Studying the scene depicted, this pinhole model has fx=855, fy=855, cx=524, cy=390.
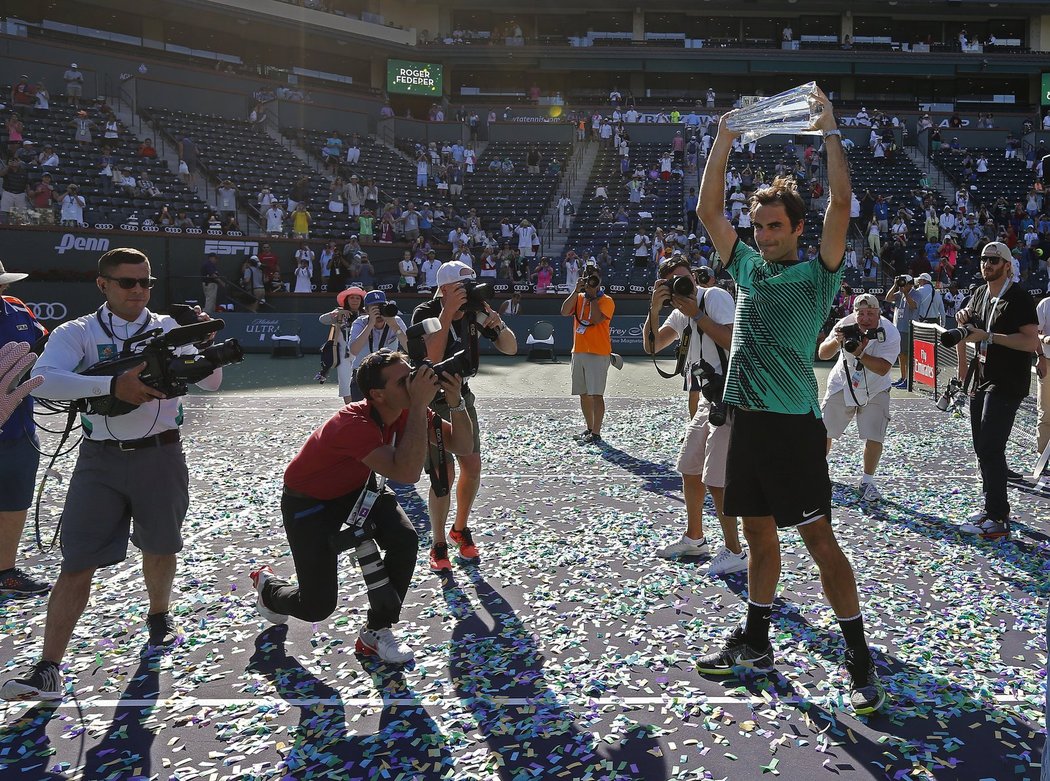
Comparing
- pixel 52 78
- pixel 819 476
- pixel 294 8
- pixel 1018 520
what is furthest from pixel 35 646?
pixel 294 8

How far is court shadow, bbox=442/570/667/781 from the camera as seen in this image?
10.8ft

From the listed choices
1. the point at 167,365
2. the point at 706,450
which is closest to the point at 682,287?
the point at 706,450

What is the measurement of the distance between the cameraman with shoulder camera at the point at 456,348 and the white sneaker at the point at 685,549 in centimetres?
128

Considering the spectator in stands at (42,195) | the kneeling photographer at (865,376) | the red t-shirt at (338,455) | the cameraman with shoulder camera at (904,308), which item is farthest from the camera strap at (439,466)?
the spectator in stands at (42,195)

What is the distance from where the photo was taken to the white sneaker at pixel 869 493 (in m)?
7.21

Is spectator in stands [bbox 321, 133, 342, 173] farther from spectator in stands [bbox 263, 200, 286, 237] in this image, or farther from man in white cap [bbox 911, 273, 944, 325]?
man in white cap [bbox 911, 273, 944, 325]

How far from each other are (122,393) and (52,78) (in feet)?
101

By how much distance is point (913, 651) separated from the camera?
427 centimetres

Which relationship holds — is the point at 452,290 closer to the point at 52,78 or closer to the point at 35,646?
the point at 35,646

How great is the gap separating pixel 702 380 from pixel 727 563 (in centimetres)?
118

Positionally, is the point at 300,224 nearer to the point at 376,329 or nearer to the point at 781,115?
the point at 376,329

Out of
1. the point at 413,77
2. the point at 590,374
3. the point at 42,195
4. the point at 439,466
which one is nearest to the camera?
the point at 439,466

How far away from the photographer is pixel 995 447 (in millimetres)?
6117

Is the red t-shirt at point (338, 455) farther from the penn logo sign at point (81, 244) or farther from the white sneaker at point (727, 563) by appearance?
the penn logo sign at point (81, 244)
